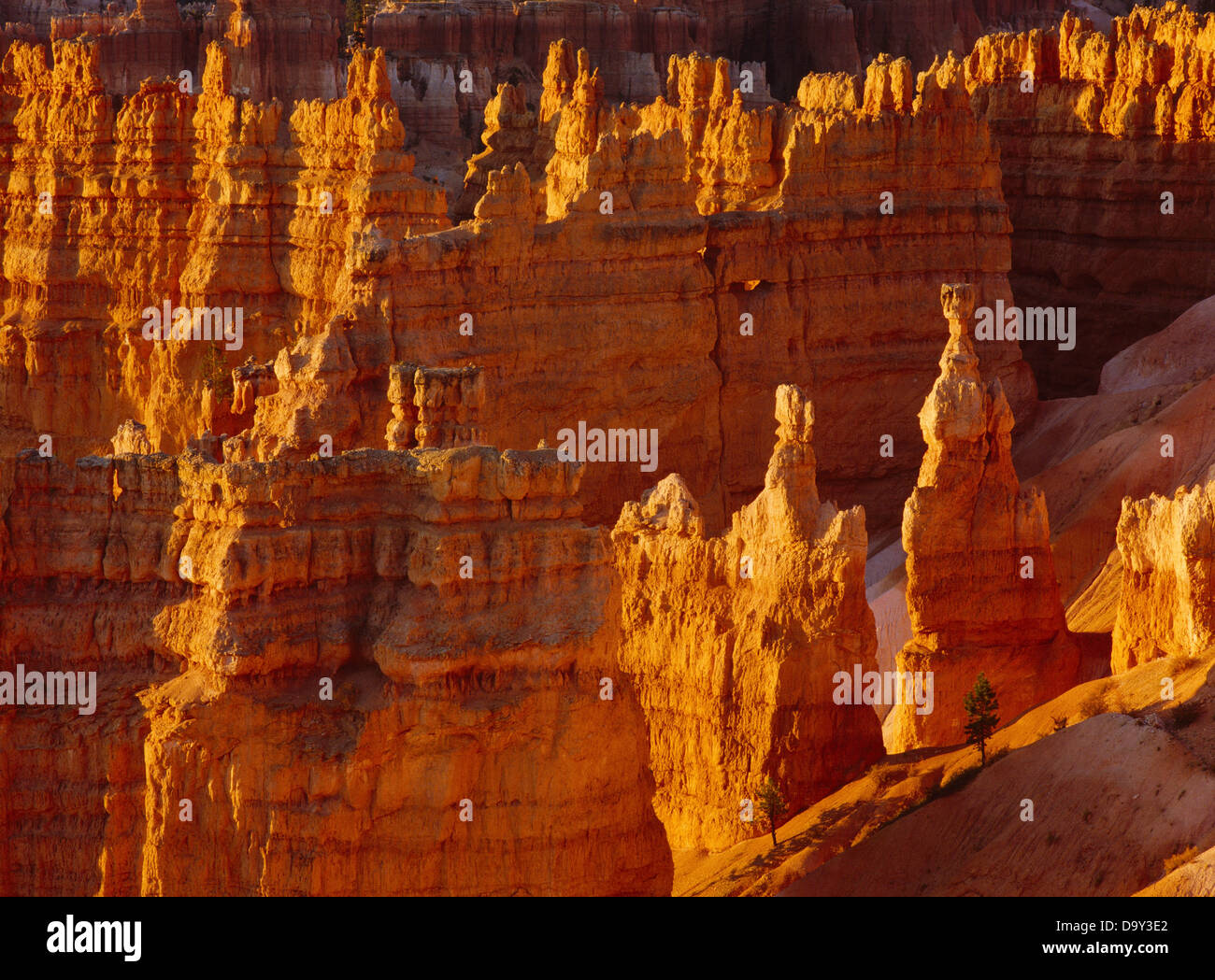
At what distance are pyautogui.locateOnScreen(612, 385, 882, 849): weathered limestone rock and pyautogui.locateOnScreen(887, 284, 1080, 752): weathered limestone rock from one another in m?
2.38

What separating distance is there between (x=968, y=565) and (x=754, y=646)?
168 inches

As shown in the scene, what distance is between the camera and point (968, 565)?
112 ft

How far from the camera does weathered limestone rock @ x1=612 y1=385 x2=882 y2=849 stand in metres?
31.2

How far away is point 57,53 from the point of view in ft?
178

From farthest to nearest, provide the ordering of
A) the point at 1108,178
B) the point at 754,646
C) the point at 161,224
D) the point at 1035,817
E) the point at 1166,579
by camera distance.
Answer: the point at 1108,178, the point at 161,224, the point at 1166,579, the point at 754,646, the point at 1035,817

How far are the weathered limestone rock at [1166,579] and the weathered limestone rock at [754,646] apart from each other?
347 centimetres

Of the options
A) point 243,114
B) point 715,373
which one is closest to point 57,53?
point 243,114

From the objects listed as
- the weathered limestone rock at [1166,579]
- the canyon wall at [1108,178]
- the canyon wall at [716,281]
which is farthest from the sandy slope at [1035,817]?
the canyon wall at [1108,178]

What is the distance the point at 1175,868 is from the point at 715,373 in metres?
19.0

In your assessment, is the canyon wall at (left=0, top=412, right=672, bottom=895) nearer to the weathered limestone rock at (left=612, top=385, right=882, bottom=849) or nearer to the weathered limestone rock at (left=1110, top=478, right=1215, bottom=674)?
the weathered limestone rock at (left=612, top=385, right=882, bottom=849)

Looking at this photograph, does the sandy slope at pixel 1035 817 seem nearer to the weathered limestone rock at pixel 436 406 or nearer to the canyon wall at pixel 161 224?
the weathered limestone rock at pixel 436 406

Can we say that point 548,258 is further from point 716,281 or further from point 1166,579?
point 1166,579

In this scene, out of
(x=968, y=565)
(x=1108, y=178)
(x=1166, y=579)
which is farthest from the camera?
(x=1108, y=178)

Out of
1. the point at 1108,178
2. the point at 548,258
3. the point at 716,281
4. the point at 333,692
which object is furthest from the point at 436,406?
the point at 1108,178
